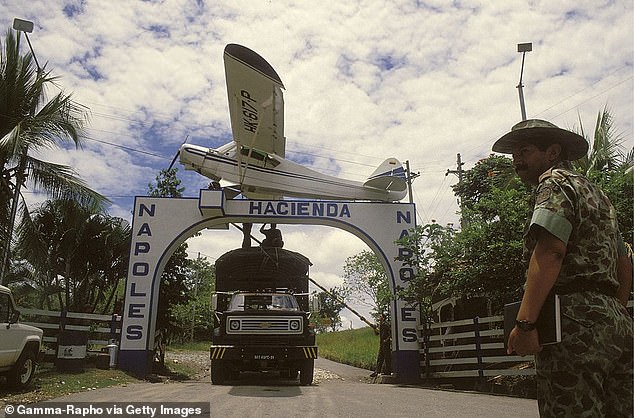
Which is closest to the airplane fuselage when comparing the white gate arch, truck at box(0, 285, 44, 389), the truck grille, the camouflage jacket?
the white gate arch

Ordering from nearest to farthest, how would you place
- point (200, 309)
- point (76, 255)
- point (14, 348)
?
point (14, 348)
point (76, 255)
point (200, 309)

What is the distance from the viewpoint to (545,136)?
262 centimetres

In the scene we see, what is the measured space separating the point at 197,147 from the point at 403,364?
8633mm

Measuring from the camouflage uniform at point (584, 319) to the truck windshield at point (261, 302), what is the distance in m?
9.14

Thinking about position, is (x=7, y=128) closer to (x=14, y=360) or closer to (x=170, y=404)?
(x=14, y=360)

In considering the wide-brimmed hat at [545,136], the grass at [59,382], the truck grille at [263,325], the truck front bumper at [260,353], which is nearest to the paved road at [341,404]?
the grass at [59,382]

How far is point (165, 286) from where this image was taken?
15.1 meters

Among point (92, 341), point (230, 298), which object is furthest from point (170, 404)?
point (92, 341)

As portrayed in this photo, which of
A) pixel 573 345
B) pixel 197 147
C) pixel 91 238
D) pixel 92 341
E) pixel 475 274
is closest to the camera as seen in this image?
pixel 573 345

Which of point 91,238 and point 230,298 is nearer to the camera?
point 230,298

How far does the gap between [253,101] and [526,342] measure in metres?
11.3

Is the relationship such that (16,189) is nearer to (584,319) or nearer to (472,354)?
(472,354)

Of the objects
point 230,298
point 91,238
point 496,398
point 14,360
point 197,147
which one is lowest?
point 496,398

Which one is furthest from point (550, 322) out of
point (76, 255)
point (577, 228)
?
point (76, 255)
